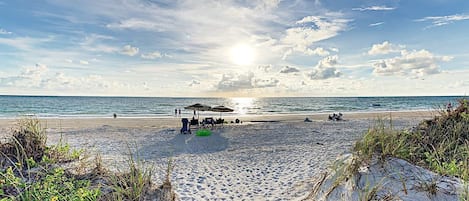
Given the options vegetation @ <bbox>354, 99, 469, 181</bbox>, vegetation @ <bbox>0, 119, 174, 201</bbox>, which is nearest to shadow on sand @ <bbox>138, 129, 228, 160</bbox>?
vegetation @ <bbox>0, 119, 174, 201</bbox>

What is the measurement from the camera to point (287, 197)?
18.6 ft

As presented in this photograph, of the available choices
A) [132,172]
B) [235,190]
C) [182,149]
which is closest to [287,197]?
[235,190]

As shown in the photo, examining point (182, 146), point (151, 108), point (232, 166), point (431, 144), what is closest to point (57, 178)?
point (232, 166)

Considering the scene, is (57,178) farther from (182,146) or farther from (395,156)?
(182,146)

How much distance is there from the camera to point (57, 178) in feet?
12.4

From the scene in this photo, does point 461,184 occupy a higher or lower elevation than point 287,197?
higher

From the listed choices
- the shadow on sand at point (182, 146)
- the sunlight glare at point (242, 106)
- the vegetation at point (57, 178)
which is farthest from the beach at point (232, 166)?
the sunlight glare at point (242, 106)

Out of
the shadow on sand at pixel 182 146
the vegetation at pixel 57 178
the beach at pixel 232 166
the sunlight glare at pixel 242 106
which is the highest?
the vegetation at pixel 57 178

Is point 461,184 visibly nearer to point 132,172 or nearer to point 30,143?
point 132,172

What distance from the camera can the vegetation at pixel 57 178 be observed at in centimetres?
349

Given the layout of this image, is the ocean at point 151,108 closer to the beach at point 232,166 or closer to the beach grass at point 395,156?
the beach at point 232,166

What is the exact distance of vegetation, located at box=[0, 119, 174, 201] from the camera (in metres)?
3.49

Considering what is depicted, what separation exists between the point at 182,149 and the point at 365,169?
7897 mm

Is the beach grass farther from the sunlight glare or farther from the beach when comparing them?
the sunlight glare
